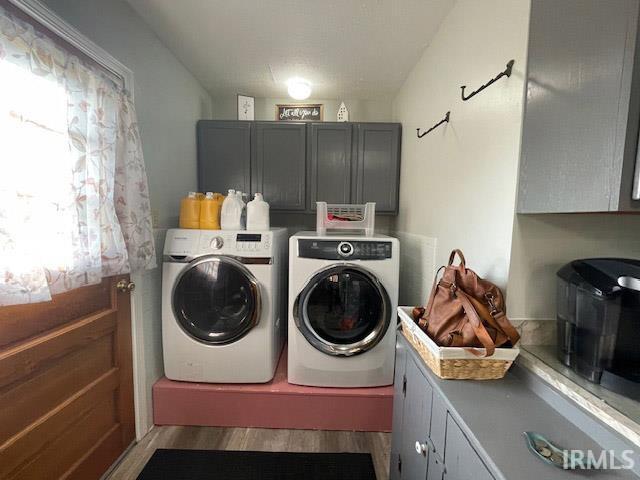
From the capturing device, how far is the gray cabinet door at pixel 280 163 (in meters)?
2.37

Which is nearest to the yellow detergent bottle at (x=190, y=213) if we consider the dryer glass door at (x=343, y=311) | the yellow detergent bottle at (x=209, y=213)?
the yellow detergent bottle at (x=209, y=213)

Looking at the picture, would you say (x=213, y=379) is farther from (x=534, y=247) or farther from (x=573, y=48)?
(x=573, y=48)

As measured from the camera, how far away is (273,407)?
67.5 inches

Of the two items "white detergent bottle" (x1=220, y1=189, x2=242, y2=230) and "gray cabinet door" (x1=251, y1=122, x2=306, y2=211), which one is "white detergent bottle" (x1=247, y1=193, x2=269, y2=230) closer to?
"white detergent bottle" (x1=220, y1=189, x2=242, y2=230)

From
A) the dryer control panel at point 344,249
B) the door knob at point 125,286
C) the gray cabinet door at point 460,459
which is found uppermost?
the dryer control panel at point 344,249

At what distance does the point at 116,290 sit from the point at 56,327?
0.31m

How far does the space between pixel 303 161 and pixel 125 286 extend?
160 centimetres

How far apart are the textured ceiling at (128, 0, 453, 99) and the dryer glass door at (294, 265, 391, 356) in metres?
1.46

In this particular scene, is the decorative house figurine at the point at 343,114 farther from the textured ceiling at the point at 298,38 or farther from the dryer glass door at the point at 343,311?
the dryer glass door at the point at 343,311

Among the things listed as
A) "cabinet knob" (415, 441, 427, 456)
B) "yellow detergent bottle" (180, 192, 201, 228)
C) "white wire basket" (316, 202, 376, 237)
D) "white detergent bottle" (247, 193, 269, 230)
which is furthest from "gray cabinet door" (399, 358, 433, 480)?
"yellow detergent bottle" (180, 192, 201, 228)

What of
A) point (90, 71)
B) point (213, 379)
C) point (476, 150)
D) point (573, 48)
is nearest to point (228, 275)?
point (213, 379)

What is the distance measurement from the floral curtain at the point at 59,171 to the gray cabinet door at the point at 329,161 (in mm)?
1324

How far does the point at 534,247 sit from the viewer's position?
100 cm

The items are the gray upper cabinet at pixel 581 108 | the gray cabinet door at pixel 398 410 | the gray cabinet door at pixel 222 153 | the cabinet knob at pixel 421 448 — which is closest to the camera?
the gray upper cabinet at pixel 581 108
